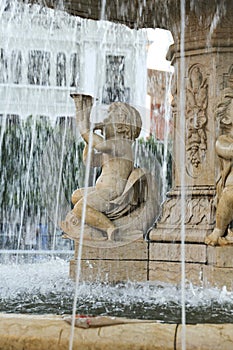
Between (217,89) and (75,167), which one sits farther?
(75,167)

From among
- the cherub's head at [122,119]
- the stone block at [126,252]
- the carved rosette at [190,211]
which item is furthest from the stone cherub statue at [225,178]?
the cherub's head at [122,119]

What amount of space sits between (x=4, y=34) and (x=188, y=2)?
94.1ft

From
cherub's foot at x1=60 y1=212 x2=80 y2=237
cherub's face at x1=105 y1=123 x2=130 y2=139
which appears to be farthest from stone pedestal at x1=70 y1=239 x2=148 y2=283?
cherub's face at x1=105 y1=123 x2=130 y2=139

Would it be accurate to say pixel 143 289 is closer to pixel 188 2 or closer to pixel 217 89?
pixel 217 89

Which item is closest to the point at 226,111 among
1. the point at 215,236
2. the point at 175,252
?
the point at 215,236

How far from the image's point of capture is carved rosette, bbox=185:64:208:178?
23.8 feet

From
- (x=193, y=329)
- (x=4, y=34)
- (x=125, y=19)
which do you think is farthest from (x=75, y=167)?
(x=193, y=329)

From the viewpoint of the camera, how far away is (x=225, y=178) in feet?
21.4

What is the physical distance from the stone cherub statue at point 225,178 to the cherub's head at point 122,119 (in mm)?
1251

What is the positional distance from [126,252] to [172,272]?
556mm

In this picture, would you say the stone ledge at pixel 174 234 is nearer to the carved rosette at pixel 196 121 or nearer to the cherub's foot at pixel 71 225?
the carved rosette at pixel 196 121

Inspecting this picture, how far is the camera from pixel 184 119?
24.4 ft

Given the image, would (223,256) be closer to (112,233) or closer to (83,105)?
(112,233)

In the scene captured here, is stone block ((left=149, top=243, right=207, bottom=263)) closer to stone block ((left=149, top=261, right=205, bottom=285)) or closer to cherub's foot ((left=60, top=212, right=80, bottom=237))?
stone block ((left=149, top=261, right=205, bottom=285))
